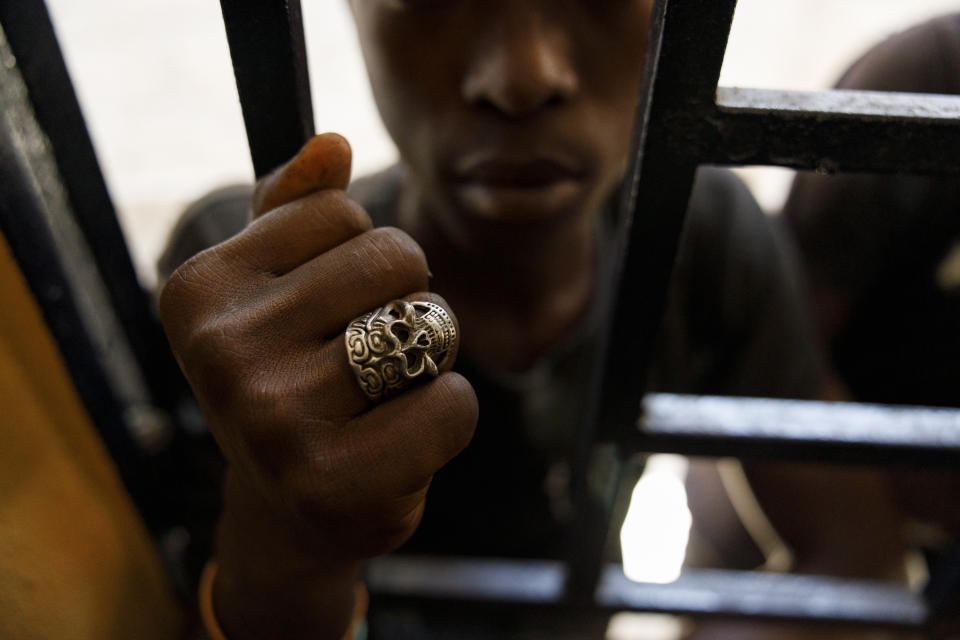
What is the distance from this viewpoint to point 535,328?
92 centimetres

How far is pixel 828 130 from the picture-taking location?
0.44 meters

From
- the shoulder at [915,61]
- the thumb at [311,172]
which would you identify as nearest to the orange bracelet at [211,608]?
the thumb at [311,172]

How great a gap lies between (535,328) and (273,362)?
0.55 meters

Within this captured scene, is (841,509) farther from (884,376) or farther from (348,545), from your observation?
(348,545)

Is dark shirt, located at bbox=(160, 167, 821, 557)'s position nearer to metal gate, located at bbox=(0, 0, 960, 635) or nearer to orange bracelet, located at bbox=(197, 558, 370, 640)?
metal gate, located at bbox=(0, 0, 960, 635)

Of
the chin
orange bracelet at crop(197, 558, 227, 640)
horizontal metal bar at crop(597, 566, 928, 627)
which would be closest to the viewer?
orange bracelet at crop(197, 558, 227, 640)

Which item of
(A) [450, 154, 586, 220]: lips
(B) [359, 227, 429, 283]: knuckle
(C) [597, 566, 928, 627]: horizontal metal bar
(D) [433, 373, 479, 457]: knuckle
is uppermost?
(B) [359, 227, 429, 283]: knuckle

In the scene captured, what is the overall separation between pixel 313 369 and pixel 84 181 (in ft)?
1.03

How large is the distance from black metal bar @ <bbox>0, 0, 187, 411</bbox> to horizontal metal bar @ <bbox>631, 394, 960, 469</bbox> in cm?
52

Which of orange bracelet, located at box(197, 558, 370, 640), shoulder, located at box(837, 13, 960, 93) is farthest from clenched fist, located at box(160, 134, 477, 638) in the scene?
shoulder, located at box(837, 13, 960, 93)

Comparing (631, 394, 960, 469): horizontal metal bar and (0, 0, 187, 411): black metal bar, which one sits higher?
(0, 0, 187, 411): black metal bar

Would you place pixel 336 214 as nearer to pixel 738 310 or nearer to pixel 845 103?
pixel 845 103

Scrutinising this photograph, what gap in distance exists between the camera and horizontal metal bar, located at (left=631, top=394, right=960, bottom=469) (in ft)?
1.98

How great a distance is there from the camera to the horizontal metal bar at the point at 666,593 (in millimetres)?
766
